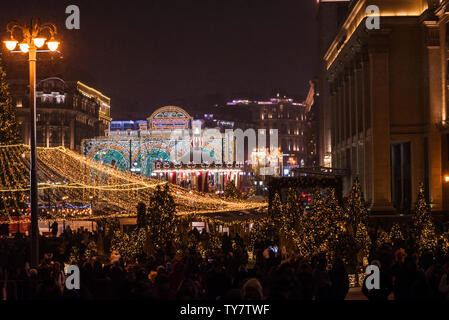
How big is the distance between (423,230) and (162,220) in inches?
363

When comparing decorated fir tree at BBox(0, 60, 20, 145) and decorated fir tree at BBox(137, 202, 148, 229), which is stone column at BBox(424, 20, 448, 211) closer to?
decorated fir tree at BBox(137, 202, 148, 229)

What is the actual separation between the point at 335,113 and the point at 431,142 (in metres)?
25.6

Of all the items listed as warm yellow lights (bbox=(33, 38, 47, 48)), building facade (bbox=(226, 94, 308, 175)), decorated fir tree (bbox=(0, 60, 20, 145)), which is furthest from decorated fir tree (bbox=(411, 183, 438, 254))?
building facade (bbox=(226, 94, 308, 175))

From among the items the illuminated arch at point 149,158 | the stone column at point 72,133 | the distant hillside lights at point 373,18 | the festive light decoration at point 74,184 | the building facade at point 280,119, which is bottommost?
the festive light decoration at point 74,184

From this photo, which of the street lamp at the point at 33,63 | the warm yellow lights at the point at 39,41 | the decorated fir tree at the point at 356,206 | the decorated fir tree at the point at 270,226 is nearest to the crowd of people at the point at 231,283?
the street lamp at the point at 33,63

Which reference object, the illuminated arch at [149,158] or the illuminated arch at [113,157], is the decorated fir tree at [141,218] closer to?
the illuminated arch at [149,158]

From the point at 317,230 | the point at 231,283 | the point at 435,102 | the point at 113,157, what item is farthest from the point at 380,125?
the point at 113,157

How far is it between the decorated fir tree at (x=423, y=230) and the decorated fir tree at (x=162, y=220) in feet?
27.1

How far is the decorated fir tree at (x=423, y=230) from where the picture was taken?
22.8 meters

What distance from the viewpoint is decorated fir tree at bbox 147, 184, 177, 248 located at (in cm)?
2814

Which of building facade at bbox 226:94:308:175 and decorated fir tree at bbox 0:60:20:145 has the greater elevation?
building facade at bbox 226:94:308:175

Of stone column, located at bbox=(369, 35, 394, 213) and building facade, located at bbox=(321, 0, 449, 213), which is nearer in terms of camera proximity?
building facade, located at bbox=(321, 0, 449, 213)

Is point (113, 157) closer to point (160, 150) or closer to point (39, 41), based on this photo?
point (160, 150)

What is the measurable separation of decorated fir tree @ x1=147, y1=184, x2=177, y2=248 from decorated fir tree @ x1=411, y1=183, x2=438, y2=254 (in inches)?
325
